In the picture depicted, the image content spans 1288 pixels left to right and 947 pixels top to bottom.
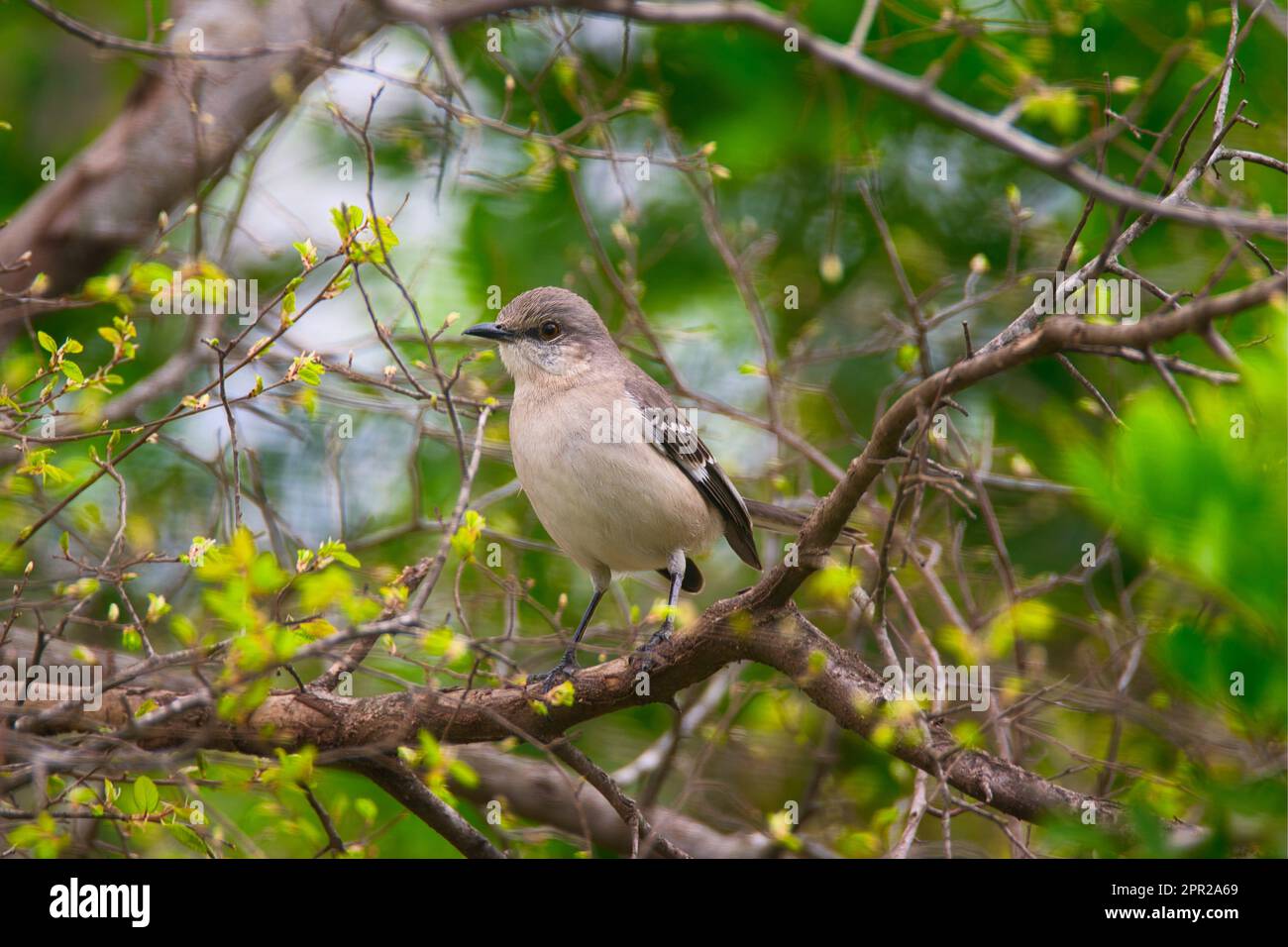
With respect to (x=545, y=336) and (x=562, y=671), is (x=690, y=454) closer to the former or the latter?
(x=545, y=336)

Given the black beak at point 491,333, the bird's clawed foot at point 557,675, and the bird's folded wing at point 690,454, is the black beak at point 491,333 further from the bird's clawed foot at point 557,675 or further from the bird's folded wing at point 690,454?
the bird's clawed foot at point 557,675

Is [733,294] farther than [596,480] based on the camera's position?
Yes

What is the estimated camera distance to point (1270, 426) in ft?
6.10

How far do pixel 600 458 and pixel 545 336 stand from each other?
2.53 ft

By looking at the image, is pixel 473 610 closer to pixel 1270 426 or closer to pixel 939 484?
pixel 939 484

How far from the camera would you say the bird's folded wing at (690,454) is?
4.90 meters

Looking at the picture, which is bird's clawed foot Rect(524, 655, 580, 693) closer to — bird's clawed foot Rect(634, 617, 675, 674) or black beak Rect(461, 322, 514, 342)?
bird's clawed foot Rect(634, 617, 675, 674)

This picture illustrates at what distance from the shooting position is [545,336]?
16.5 feet

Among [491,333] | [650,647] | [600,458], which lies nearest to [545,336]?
[491,333]

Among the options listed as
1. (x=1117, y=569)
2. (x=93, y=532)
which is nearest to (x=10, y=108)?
(x=93, y=532)

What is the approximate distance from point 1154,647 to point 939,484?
4.20 feet

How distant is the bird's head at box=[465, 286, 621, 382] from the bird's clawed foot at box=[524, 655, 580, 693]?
1202 millimetres
